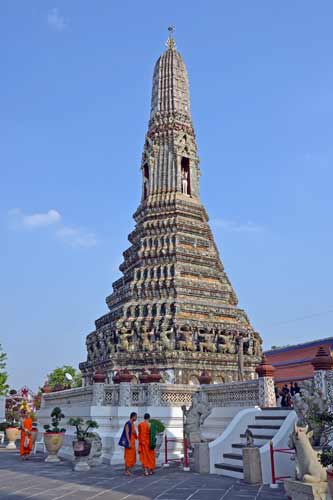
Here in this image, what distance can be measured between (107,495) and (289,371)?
31.2 meters

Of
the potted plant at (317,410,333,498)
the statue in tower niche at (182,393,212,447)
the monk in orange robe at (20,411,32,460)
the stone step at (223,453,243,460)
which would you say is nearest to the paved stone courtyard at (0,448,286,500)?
the stone step at (223,453,243,460)

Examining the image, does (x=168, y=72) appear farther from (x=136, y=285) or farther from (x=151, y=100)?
(x=136, y=285)

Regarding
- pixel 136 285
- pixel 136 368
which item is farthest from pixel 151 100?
pixel 136 368

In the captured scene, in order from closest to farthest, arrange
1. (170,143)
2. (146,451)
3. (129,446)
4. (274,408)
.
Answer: (146,451)
(274,408)
(129,446)
(170,143)

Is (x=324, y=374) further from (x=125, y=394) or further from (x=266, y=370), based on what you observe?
(x=125, y=394)

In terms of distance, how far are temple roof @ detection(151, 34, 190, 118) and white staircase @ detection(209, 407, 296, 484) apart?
25.7 meters

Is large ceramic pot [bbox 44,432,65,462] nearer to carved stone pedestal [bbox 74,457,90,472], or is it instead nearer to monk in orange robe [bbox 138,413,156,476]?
carved stone pedestal [bbox 74,457,90,472]

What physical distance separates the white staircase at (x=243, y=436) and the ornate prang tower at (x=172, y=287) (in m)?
12.6

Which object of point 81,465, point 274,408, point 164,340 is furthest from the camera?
point 164,340

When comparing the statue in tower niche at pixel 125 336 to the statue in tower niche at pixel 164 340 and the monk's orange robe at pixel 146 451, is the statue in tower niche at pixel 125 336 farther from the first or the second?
the monk's orange robe at pixel 146 451

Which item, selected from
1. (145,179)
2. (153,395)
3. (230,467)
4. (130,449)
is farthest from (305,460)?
(145,179)

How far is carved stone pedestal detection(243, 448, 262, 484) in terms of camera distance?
10508 millimetres

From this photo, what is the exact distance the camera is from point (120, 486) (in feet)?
35.6

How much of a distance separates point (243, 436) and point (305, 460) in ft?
16.6
